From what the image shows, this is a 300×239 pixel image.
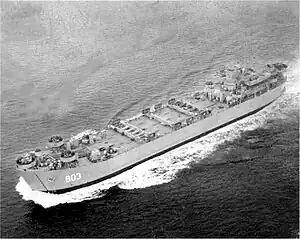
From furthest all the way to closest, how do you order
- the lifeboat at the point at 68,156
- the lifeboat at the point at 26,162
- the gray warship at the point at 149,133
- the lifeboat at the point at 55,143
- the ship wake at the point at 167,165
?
1. the lifeboat at the point at 55,143
2. the gray warship at the point at 149,133
3. the lifeboat at the point at 68,156
4. the ship wake at the point at 167,165
5. the lifeboat at the point at 26,162

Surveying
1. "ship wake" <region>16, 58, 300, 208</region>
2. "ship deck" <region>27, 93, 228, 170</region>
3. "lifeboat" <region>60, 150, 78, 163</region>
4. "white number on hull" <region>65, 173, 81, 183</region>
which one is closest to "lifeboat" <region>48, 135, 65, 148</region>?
"lifeboat" <region>60, 150, 78, 163</region>

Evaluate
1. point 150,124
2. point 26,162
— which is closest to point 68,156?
point 26,162

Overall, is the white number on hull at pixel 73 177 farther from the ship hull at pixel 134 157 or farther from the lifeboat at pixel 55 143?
the lifeboat at pixel 55 143

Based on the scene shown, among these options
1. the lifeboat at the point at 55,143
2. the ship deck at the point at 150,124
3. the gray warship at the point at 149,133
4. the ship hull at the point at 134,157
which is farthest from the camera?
the ship deck at the point at 150,124

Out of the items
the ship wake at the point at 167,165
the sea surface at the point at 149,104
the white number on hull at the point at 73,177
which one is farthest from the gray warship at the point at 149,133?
the sea surface at the point at 149,104

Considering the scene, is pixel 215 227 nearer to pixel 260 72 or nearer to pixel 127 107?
pixel 127 107

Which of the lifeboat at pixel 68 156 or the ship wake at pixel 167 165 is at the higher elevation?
the lifeboat at pixel 68 156

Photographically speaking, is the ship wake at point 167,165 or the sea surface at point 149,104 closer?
the sea surface at point 149,104
